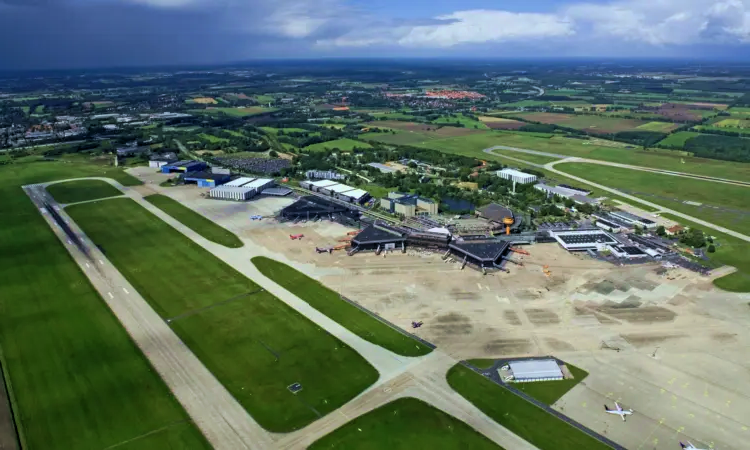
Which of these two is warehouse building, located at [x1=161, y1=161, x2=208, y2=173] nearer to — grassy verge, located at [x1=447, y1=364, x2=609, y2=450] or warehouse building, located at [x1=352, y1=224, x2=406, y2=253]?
warehouse building, located at [x1=352, y1=224, x2=406, y2=253]

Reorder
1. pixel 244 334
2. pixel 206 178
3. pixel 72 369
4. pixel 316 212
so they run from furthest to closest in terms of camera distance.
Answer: pixel 206 178 < pixel 316 212 < pixel 244 334 < pixel 72 369

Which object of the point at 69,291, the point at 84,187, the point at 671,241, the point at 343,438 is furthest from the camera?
the point at 84,187

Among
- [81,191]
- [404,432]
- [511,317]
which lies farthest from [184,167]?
[404,432]

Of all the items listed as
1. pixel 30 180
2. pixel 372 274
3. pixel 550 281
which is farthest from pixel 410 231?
pixel 30 180

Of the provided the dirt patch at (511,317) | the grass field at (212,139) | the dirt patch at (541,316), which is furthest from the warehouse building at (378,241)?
the grass field at (212,139)

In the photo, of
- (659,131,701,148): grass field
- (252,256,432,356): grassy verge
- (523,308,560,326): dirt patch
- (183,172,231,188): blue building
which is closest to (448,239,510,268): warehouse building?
(523,308,560,326): dirt patch

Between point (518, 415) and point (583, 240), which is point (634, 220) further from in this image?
point (518, 415)

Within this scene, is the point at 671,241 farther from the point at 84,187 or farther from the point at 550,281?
the point at 84,187
